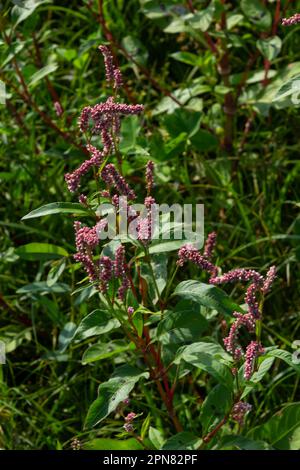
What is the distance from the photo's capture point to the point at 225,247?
98.2 inches

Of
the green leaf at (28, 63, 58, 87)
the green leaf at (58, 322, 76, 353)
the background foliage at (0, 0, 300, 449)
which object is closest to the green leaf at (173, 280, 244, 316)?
the background foliage at (0, 0, 300, 449)

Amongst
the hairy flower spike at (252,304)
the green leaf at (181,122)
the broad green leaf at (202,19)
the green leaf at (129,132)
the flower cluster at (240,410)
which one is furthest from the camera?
the green leaf at (181,122)

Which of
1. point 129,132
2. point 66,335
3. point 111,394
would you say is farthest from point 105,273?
point 129,132

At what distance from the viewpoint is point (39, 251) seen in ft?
7.10

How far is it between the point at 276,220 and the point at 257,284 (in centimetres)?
104

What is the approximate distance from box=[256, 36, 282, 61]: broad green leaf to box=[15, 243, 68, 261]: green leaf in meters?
0.90

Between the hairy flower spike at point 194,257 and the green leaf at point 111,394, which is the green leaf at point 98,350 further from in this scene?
the hairy flower spike at point 194,257

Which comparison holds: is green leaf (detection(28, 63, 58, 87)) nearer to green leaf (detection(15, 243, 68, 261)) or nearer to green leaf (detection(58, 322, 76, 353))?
green leaf (detection(15, 243, 68, 261))

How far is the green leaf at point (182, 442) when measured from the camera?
1.63m

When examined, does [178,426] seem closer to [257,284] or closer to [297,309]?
[257,284]

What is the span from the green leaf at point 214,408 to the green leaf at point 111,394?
0.16 metres

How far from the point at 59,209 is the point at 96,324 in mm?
282

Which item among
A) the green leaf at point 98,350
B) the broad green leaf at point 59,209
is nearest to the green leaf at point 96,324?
the green leaf at point 98,350
